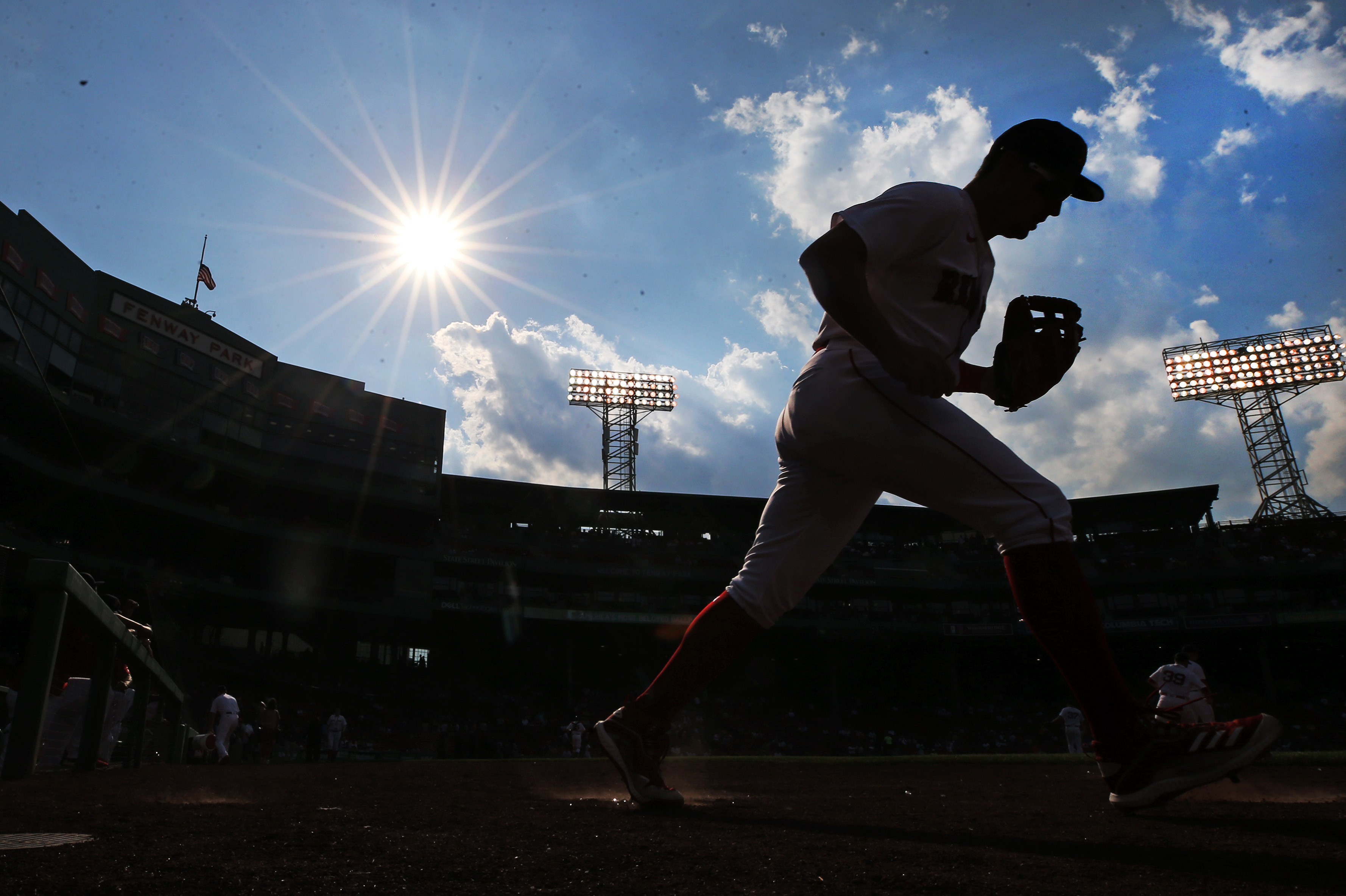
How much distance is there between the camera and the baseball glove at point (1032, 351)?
7.52 feet

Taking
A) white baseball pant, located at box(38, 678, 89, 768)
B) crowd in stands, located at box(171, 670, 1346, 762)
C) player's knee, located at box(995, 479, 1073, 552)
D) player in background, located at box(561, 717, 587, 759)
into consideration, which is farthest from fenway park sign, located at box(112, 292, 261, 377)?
player's knee, located at box(995, 479, 1073, 552)

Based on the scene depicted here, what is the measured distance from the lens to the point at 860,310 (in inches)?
79.7

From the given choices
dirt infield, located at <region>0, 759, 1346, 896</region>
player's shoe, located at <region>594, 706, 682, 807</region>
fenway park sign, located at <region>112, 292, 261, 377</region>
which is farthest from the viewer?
fenway park sign, located at <region>112, 292, 261, 377</region>

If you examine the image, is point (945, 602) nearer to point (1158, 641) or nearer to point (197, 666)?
point (1158, 641)

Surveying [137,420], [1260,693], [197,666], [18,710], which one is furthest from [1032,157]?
[1260,693]

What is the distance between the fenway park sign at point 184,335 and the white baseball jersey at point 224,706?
21446 mm

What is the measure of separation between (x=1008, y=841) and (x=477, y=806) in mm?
1538

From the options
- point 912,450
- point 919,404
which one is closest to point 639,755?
point 912,450

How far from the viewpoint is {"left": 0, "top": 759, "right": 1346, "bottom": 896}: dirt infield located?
120 cm

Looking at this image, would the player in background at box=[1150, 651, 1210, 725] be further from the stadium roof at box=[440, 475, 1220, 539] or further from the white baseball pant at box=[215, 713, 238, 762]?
the stadium roof at box=[440, 475, 1220, 539]

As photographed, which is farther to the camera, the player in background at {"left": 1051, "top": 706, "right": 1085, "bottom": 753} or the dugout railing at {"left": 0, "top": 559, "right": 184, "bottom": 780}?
the player in background at {"left": 1051, "top": 706, "right": 1085, "bottom": 753}

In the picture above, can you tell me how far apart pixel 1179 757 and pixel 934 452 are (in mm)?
920

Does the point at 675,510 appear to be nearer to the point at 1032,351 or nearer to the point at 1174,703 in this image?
the point at 1174,703

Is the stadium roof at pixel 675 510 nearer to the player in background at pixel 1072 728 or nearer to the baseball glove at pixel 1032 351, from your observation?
the player in background at pixel 1072 728
